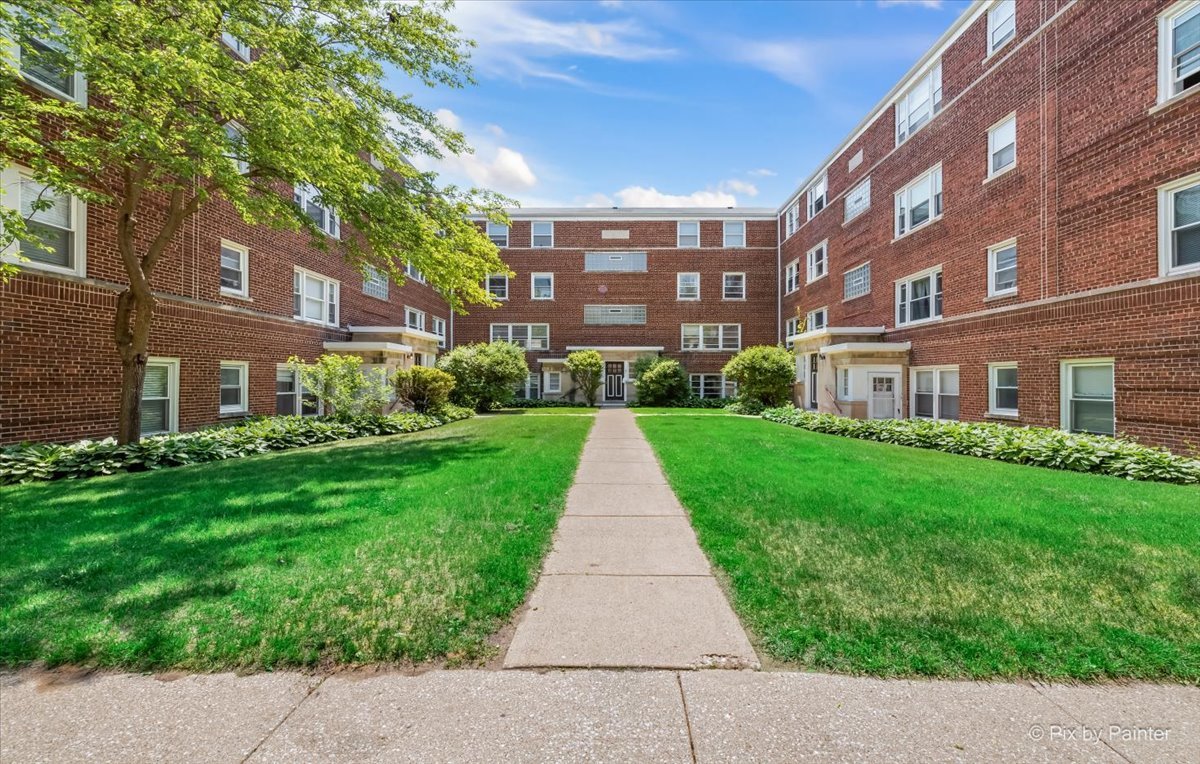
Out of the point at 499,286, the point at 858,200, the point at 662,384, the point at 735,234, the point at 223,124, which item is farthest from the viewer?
the point at 499,286

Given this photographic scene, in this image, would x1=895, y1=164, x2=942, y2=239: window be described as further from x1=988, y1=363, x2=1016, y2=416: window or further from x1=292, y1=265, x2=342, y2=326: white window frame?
x1=292, y1=265, x2=342, y2=326: white window frame

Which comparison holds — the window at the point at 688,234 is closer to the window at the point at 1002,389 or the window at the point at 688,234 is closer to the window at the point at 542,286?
the window at the point at 542,286

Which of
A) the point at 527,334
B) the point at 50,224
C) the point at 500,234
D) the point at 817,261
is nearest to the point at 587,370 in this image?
the point at 527,334

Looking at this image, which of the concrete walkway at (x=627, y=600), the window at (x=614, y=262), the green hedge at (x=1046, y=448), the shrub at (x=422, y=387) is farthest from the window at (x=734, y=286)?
the concrete walkway at (x=627, y=600)

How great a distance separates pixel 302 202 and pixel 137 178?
971cm

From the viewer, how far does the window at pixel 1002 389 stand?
13836mm

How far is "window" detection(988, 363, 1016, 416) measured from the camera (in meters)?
13.8

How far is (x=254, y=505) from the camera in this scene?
19.7 feet

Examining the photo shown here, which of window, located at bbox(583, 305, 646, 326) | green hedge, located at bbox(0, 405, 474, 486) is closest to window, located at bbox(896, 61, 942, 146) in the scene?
window, located at bbox(583, 305, 646, 326)

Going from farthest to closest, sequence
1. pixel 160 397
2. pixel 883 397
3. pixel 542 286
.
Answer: pixel 542 286 < pixel 883 397 < pixel 160 397

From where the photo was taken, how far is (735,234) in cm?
3164

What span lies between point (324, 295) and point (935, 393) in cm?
2063

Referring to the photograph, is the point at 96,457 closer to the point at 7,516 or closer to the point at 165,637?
the point at 7,516

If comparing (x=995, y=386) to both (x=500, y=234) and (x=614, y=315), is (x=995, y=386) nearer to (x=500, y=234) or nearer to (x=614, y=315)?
(x=614, y=315)
